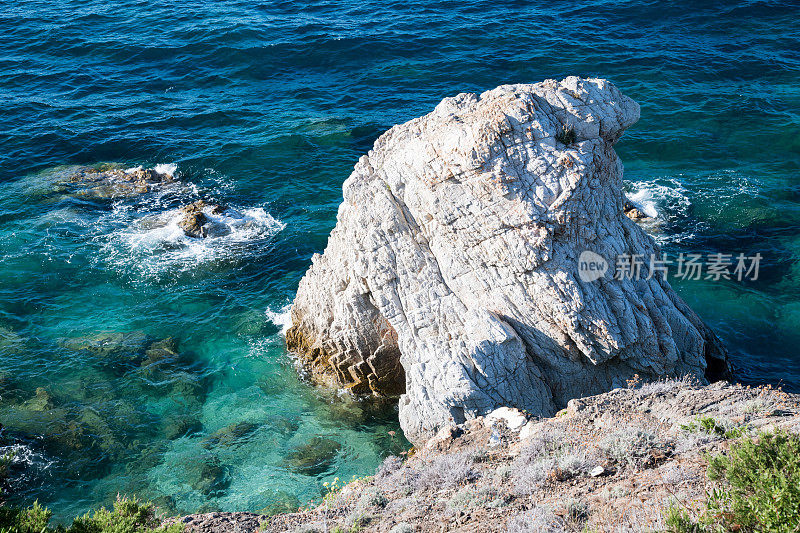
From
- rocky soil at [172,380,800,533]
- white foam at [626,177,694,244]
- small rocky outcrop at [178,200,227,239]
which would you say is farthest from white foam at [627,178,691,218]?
small rocky outcrop at [178,200,227,239]

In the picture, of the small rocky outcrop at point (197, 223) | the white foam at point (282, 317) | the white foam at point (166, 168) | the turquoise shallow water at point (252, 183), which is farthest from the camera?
the white foam at point (166, 168)

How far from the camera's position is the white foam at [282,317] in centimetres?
2675

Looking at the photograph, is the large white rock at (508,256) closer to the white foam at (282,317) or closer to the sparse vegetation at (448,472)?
the sparse vegetation at (448,472)

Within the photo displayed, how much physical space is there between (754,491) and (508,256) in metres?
8.81

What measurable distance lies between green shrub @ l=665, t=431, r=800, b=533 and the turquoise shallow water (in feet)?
37.8

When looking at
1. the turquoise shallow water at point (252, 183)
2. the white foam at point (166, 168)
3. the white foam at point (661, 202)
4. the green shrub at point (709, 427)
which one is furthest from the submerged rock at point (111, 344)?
the white foam at point (661, 202)

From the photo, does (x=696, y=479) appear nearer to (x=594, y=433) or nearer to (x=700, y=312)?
(x=594, y=433)

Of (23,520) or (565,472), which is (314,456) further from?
(565,472)

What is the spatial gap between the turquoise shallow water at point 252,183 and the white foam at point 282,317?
0.25m

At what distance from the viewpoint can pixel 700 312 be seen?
26.2 meters

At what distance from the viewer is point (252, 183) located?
119 ft

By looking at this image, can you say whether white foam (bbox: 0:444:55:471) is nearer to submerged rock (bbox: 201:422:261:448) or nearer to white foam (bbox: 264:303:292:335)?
submerged rock (bbox: 201:422:261:448)

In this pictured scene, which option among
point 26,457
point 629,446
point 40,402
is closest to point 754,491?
point 629,446

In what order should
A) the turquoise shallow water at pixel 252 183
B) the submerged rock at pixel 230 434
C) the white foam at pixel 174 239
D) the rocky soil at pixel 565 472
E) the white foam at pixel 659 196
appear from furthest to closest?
1. the white foam at pixel 659 196
2. the white foam at pixel 174 239
3. the turquoise shallow water at pixel 252 183
4. the submerged rock at pixel 230 434
5. the rocky soil at pixel 565 472
